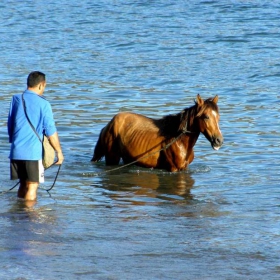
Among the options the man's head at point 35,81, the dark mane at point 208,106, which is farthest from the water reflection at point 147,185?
the man's head at point 35,81

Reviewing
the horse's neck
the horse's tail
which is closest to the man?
the horse's neck

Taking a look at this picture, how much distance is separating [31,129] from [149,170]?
149 inches

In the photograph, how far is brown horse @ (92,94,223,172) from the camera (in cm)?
1199

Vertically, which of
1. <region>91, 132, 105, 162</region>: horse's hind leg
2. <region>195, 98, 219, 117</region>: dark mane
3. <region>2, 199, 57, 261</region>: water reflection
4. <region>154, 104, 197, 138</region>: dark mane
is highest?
<region>195, 98, 219, 117</region>: dark mane

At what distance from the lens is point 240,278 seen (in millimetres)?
7086

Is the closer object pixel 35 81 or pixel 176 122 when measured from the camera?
pixel 35 81

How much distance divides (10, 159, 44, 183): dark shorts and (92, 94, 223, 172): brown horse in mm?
3287

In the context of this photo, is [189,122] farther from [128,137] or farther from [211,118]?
[128,137]

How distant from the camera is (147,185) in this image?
37.7 ft

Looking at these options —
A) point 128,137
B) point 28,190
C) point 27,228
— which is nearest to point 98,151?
point 128,137

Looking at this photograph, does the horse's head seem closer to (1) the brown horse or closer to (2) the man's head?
(1) the brown horse

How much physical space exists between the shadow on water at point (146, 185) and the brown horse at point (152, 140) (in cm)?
18

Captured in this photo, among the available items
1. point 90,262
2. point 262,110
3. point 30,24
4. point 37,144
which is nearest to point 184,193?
point 37,144

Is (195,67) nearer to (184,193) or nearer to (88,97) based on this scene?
(88,97)
